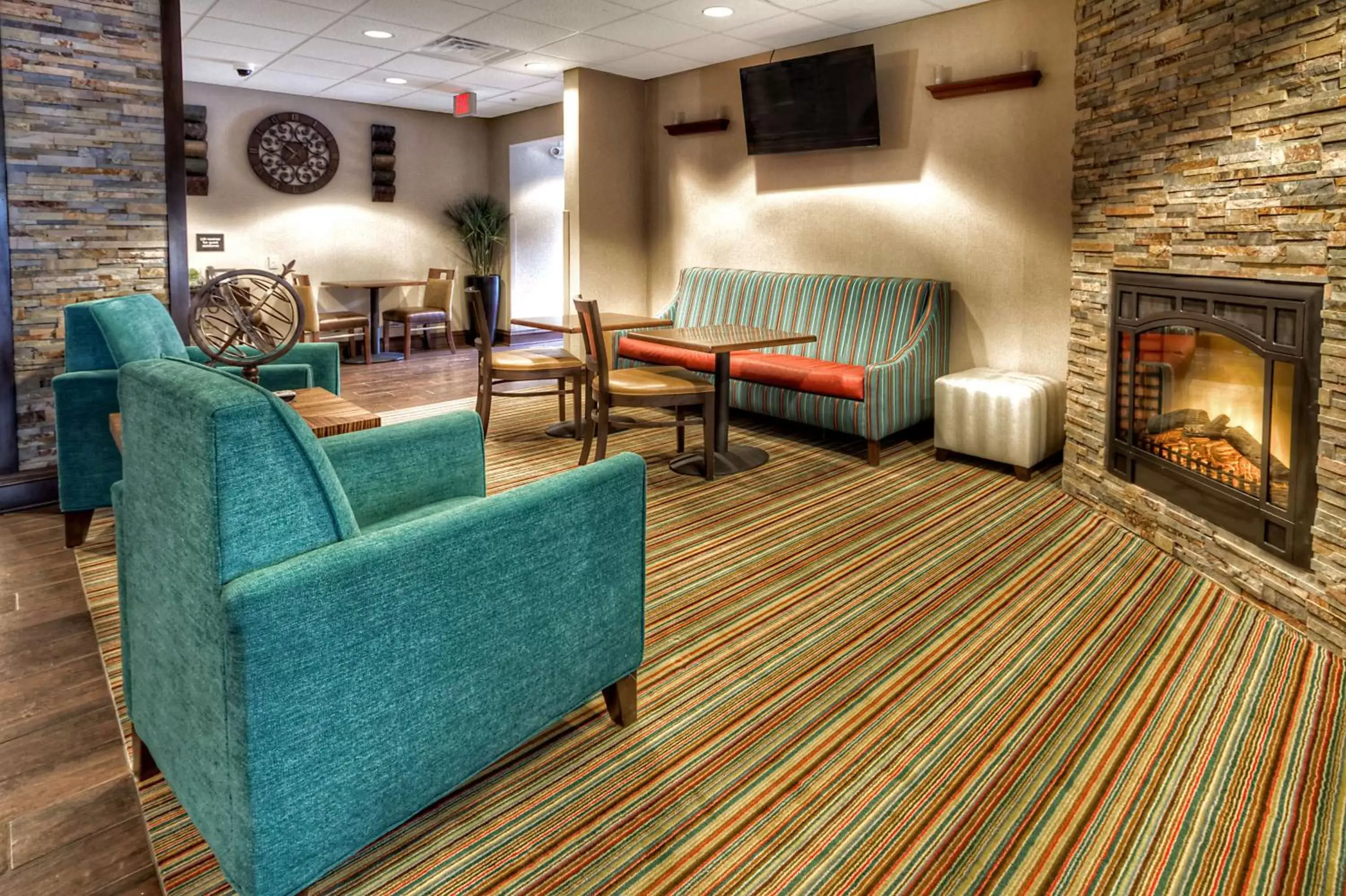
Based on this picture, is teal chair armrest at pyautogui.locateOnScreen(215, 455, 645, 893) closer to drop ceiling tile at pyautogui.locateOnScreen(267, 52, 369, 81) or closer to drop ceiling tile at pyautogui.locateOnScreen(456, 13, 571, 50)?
drop ceiling tile at pyautogui.locateOnScreen(456, 13, 571, 50)

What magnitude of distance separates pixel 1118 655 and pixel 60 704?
292 cm

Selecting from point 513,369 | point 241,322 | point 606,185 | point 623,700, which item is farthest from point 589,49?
point 623,700

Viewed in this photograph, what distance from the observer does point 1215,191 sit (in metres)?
2.97

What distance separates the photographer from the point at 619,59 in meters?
6.23

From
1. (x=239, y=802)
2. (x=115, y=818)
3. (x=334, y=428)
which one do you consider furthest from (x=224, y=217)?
(x=239, y=802)

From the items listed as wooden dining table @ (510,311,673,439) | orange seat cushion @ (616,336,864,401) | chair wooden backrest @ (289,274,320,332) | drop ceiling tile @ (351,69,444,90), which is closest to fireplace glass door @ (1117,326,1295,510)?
orange seat cushion @ (616,336,864,401)

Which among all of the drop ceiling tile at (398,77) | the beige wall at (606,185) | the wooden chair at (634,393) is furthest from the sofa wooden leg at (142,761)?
the drop ceiling tile at (398,77)

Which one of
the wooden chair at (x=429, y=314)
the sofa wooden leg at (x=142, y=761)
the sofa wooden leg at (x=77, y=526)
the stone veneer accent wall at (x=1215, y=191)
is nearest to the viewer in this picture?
the sofa wooden leg at (x=142, y=761)

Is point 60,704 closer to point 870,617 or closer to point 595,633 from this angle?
point 595,633

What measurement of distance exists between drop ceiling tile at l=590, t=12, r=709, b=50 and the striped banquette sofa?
1.65m

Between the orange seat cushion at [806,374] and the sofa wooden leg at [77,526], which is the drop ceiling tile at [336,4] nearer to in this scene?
the orange seat cushion at [806,374]

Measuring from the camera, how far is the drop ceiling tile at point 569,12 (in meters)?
4.89

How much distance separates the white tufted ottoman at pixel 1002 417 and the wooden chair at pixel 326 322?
5.57 meters

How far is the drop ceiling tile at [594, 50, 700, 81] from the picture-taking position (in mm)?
6156
